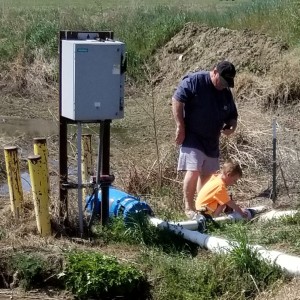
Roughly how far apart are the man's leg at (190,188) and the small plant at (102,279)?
2.13 metres

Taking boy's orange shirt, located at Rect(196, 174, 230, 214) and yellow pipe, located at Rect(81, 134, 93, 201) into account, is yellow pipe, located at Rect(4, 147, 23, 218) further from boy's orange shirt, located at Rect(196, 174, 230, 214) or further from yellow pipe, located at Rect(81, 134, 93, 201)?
boy's orange shirt, located at Rect(196, 174, 230, 214)

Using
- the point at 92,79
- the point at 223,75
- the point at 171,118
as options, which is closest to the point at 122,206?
the point at 92,79

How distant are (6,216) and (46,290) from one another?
1448mm

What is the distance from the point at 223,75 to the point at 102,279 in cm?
286

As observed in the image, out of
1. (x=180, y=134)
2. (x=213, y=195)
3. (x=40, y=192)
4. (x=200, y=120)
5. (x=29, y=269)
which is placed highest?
(x=200, y=120)

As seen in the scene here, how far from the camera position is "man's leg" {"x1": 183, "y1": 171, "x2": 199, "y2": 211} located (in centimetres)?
887

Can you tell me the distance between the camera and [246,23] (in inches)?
839

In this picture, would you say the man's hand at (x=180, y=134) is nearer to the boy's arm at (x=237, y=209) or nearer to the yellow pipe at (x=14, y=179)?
the boy's arm at (x=237, y=209)

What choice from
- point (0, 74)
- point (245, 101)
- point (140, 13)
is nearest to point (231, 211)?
point (245, 101)

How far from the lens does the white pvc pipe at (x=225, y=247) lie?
258 inches

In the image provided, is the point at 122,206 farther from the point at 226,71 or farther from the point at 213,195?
the point at 226,71

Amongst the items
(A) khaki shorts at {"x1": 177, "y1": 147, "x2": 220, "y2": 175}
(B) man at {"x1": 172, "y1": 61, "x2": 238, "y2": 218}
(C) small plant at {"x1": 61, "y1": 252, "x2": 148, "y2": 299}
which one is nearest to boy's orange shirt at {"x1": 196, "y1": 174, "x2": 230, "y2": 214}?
(B) man at {"x1": 172, "y1": 61, "x2": 238, "y2": 218}

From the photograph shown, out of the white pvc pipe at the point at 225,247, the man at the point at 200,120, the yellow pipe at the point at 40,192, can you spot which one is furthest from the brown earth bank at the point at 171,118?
the man at the point at 200,120

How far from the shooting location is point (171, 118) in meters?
14.9
